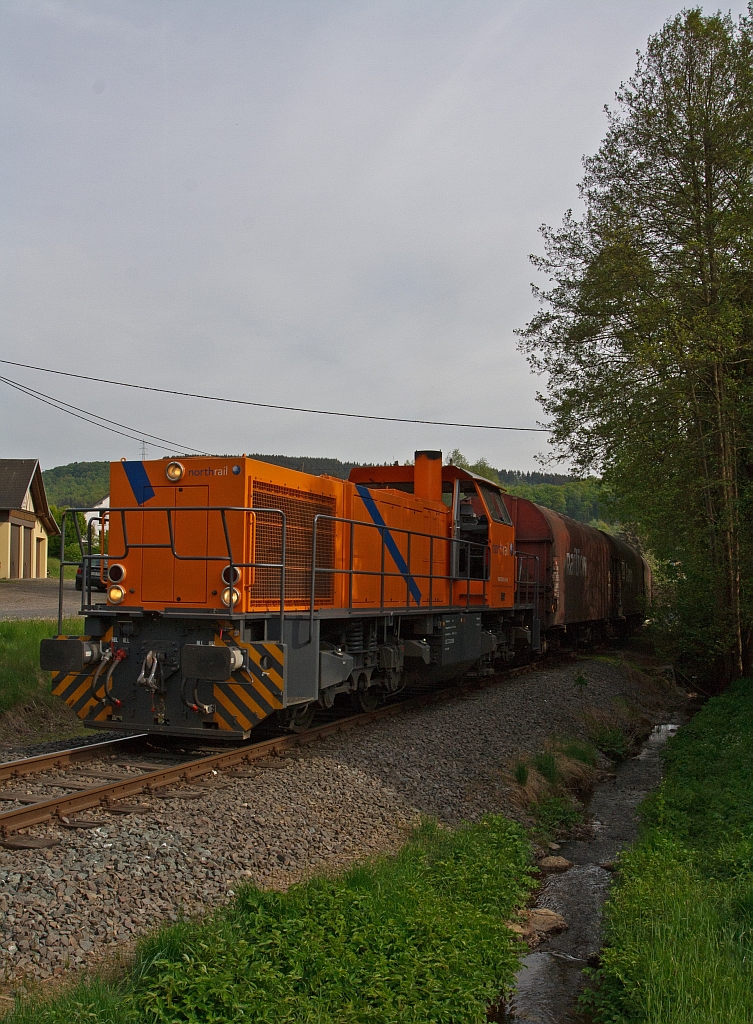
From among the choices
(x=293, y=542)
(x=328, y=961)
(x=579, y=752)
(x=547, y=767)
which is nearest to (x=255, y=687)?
(x=293, y=542)

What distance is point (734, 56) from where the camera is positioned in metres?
14.8

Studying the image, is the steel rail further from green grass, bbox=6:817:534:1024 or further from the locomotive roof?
the locomotive roof

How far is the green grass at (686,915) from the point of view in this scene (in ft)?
14.0

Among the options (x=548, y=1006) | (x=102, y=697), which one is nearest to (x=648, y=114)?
(x=102, y=697)

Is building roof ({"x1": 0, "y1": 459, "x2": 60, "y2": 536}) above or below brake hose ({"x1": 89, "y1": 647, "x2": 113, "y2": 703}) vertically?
above

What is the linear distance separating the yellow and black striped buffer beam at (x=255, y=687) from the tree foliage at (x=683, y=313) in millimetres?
8668

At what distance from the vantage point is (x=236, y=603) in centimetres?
842

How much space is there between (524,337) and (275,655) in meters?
12.2

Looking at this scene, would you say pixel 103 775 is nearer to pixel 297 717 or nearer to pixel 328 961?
pixel 297 717

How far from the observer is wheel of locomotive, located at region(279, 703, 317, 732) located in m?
9.30

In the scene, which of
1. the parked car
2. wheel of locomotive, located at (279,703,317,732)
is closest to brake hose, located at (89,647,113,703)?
the parked car

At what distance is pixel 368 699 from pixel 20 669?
487 cm

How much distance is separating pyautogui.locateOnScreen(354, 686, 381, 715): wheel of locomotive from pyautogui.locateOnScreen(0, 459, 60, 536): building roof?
29522mm

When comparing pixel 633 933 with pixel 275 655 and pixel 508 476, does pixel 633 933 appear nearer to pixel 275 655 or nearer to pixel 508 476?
pixel 275 655
